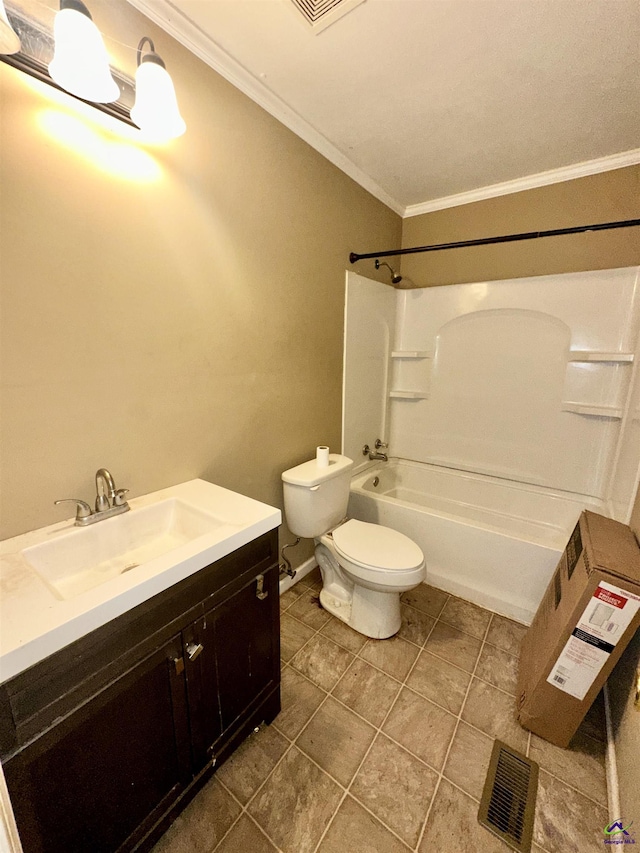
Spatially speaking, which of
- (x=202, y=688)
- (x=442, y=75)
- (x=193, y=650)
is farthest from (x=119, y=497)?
(x=442, y=75)

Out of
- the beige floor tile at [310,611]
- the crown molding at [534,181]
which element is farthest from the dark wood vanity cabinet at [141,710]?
the crown molding at [534,181]

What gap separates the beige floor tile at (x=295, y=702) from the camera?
1.28 meters

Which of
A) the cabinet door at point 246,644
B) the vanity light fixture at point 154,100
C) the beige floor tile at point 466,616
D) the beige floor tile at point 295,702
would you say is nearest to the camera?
the vanity light fixture at point 154,100

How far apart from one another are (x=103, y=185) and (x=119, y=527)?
108 centimetres

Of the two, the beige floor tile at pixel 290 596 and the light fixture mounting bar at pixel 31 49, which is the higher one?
the light fixture mounting bar at pixel 31 49

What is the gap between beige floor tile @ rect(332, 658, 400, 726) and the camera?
134cm

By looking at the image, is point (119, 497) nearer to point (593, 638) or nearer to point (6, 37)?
point (6, 37)

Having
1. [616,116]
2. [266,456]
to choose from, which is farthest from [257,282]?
[616,116]

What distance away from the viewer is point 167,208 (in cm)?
119

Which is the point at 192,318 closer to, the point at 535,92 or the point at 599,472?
the point at 535,92

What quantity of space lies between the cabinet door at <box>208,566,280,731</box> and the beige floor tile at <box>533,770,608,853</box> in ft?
3.07

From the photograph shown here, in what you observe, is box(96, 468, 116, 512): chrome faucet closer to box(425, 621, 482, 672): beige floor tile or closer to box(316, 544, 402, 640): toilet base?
box(316, 544, 402, 640): toilet base

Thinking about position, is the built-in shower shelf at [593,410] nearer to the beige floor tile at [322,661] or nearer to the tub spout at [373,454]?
the tub spout at [373,454]

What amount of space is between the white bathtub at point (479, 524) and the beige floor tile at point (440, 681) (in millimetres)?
516
